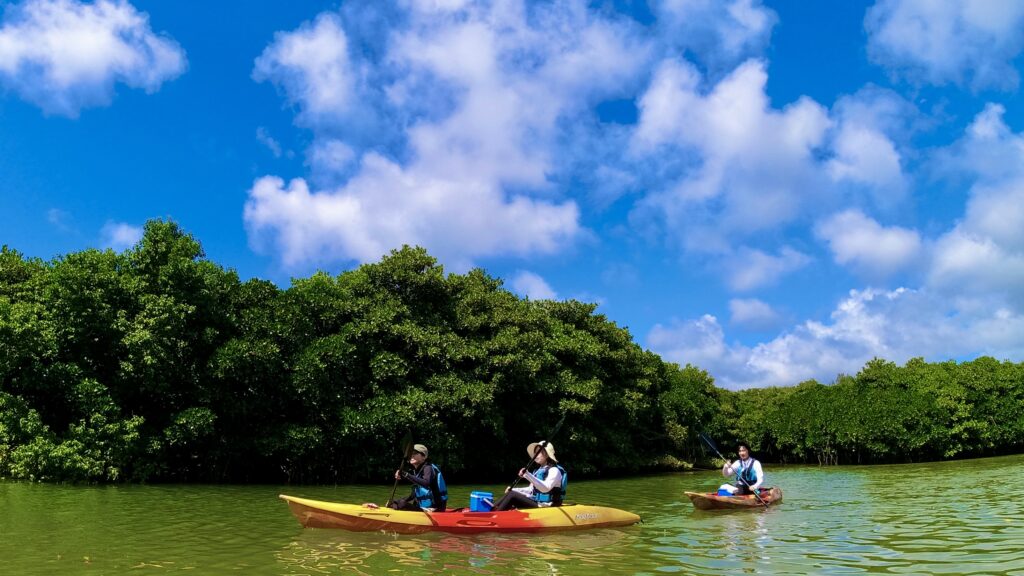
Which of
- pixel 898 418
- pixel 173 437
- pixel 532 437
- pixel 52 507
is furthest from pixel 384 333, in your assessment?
pixel 898 418

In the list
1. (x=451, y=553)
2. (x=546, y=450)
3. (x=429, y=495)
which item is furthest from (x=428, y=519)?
(x=546, y=450)

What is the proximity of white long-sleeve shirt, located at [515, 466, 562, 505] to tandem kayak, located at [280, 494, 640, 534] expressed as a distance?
659 millimetres

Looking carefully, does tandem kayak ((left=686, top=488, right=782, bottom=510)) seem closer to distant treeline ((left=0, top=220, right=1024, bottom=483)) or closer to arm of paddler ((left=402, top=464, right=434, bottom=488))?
arm of paddler ((left=402, top=464, right=434, bottom=488))

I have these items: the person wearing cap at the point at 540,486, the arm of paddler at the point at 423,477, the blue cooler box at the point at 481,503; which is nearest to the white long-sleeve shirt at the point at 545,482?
the person wearing cap at the point at 540,486

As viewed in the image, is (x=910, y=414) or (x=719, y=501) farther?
(x=910, y=414)

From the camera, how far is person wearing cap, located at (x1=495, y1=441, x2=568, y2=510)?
12734 millimetres

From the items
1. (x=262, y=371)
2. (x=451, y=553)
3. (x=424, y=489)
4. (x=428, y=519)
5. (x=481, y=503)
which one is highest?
(x=262, y=371)

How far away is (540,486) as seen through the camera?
13.0 m

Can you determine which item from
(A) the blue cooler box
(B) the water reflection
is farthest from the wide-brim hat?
(B) the water reflection

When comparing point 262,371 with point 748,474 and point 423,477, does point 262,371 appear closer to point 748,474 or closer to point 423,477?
point 423,477

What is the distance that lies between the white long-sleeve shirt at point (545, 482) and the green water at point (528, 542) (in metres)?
1.22

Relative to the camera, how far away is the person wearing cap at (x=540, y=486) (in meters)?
12.7

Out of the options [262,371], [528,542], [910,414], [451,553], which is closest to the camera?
[451,553]

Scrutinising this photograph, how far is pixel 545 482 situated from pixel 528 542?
2.23m
